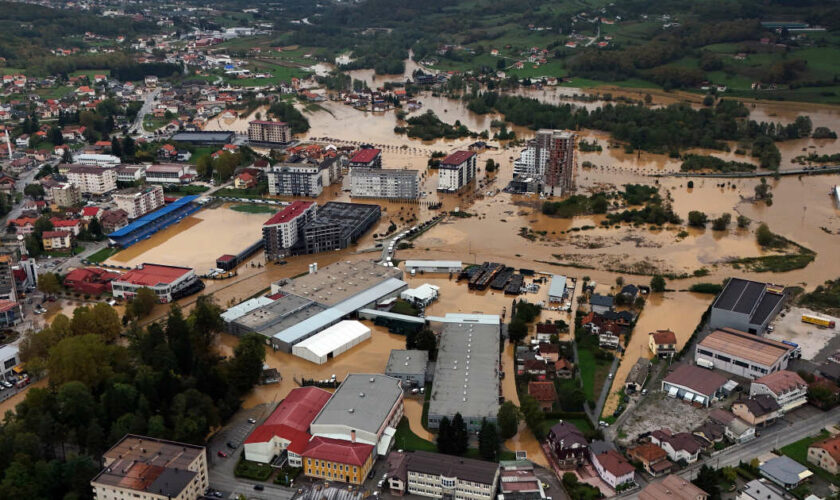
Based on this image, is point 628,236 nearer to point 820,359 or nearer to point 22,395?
point 820,359

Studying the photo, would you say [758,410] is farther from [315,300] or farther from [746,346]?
[315,300]

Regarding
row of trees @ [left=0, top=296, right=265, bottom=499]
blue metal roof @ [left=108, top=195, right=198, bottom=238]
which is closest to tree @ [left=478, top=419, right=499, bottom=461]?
row of trees @ [left=0, top=296, right=265, bottom=499]

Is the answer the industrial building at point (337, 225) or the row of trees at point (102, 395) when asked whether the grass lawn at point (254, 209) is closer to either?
the industrial building at point (337, 225)

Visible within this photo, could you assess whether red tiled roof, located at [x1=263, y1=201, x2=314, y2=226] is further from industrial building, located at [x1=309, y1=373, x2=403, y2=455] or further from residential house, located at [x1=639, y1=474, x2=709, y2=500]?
residential house, located at [x1=639, y1=474, x2=709, y2=500]

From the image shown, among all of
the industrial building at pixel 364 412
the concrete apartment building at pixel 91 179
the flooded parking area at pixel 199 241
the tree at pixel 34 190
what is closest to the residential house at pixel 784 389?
the industrial building at pixel 364 412

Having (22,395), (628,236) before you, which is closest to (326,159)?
(628,236)
